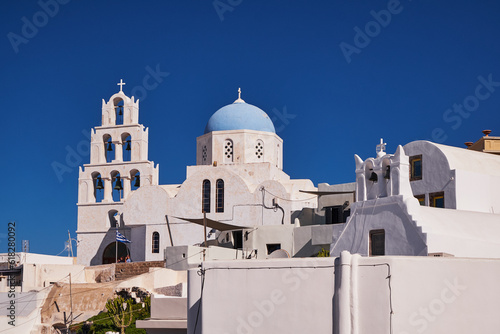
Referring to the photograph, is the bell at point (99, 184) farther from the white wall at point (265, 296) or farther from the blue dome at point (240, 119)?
the white wall at point (265, 296)

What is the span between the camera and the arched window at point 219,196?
36500 millimetres

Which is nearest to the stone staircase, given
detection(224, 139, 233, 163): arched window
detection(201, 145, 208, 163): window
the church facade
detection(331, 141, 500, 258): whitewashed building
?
the church facade

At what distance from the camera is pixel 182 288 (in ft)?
85.1

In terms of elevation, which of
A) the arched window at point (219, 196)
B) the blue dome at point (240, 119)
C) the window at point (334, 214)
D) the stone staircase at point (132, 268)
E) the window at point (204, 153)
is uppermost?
the blue dome at point (240, 119)

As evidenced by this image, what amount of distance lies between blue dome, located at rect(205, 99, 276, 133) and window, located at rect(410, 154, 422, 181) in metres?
15.0

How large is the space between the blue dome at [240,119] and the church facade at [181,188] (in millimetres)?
47

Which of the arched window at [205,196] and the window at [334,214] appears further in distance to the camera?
the arched window at [205,196]

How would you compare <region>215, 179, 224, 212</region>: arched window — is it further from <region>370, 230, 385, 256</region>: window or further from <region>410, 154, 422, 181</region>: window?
<region>370, 230, 385, 256</region>: window

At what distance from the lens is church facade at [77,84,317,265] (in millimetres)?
35844

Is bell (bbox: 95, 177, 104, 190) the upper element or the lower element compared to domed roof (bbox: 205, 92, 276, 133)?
lower

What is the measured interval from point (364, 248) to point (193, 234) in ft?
52.4

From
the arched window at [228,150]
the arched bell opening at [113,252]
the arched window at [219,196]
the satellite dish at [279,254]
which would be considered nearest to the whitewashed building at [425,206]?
the satellite dish at [279,254]

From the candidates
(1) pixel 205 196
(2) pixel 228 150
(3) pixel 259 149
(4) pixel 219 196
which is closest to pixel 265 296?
(4) pixel 219 196

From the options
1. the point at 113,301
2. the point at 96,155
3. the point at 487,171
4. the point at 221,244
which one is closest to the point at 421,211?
the point at 487,171
